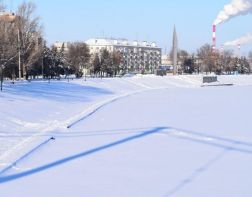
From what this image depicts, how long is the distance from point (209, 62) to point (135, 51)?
51.5 metres

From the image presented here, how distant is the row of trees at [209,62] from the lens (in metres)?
111

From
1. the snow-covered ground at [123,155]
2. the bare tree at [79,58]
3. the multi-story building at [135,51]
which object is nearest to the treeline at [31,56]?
the bare tree at [79,58]

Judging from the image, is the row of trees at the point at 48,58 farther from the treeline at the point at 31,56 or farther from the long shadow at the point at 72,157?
the long shadow at the point at 72,157

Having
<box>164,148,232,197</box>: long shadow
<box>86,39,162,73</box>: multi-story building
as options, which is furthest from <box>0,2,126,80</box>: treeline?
<box>86,39,162,73</box>: multi-story building

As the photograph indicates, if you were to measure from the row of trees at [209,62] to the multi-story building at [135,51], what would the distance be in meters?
29.2

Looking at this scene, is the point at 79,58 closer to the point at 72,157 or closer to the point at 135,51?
the point at 72,157

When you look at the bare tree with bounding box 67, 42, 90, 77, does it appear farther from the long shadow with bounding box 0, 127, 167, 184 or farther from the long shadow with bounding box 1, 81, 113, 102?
the long shadow with bounding box 0, 127, 167, 184

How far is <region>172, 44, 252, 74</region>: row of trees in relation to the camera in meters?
111

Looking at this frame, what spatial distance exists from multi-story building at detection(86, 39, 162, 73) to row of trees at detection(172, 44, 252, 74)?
29243mm

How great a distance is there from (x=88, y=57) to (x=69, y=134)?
242ft

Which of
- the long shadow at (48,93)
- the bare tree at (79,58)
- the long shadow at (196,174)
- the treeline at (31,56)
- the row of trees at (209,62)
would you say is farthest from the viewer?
the row of trees at (209,62)

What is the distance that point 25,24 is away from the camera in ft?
175

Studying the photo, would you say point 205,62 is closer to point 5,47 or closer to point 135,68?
point 135,68

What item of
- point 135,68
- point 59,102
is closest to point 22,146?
point 59,102
